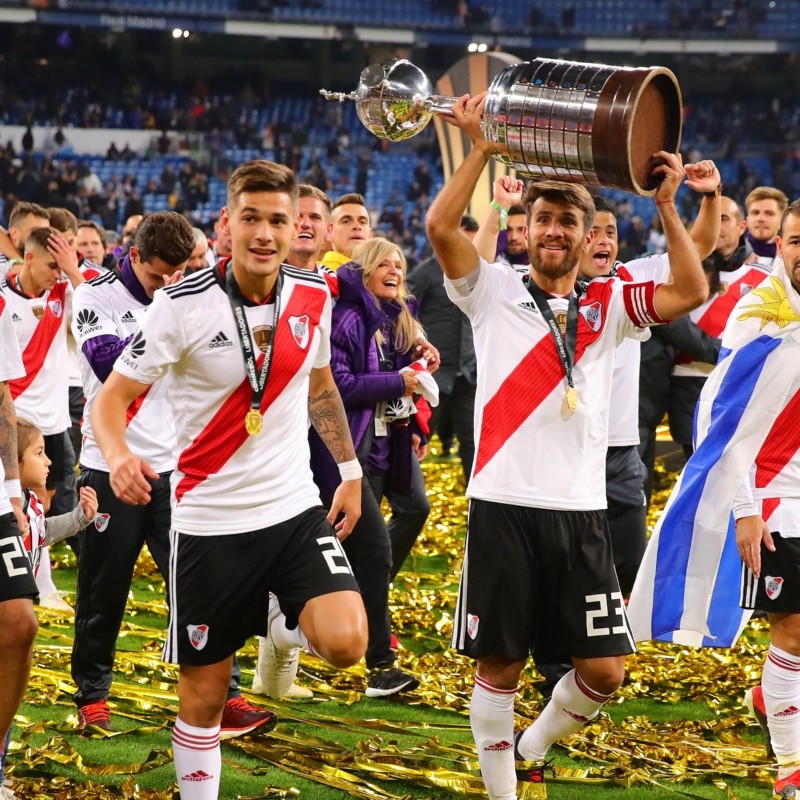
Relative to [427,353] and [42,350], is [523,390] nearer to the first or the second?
[427,353]

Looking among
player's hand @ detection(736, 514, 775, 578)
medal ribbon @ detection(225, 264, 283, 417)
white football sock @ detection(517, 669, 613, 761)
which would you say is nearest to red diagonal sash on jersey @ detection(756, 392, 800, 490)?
player's hand @ detection(736, 514, 775, 578)

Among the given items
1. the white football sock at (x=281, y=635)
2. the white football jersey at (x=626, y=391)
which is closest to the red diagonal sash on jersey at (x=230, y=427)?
the white football sock at (x=281, y=635)

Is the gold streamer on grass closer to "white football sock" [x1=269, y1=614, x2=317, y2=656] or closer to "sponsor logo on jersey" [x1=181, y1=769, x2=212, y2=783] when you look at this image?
"white football sock" [x1=269, y1=614, x2=317, y2=656]

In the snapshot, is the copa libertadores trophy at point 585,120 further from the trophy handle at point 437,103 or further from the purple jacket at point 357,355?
the purple jacket at point 357,355

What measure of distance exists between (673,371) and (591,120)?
487 centimetres

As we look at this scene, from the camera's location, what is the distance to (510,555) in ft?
Answer: 13.2

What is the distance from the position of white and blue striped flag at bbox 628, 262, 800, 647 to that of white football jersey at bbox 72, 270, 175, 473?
2.01 m

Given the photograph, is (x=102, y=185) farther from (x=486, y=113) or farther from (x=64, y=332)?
(x=486, y=113)

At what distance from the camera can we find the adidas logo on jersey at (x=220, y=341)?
377 centimetres

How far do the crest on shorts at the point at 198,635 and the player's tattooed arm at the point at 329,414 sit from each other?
0.84 m

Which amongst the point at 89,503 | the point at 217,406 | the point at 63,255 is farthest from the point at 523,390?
the point at 63,255

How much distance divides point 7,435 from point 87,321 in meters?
1.01

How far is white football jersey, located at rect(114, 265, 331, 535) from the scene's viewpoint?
3.75 m

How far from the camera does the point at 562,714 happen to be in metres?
4.23
